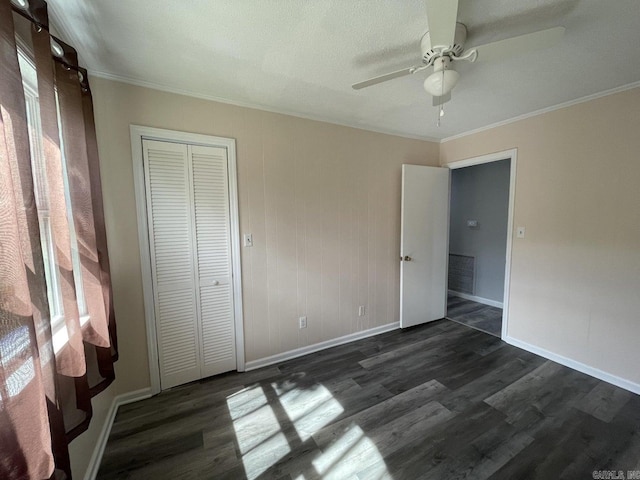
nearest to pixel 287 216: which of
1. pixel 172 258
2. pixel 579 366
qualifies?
pixel 172 258

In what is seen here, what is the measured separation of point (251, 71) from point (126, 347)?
7.42 ft

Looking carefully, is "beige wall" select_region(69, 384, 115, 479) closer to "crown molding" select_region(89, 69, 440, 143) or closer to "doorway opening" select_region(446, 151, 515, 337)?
"crown molding" select_region(89, 69, 440, 143)

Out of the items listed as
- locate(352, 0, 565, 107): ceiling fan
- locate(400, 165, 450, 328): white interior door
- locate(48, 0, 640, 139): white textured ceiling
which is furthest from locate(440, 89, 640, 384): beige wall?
locate(352, 0, 565, 107): ceiling fan

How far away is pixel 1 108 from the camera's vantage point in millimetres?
653

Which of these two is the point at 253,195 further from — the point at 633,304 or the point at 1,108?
the point at 633,304

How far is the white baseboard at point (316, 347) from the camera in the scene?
233 centimetres

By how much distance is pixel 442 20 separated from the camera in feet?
3.48

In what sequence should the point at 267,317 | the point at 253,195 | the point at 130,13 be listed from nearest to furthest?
1. the point at 130,13
2. the point at 253,195
3. the point at 267,317

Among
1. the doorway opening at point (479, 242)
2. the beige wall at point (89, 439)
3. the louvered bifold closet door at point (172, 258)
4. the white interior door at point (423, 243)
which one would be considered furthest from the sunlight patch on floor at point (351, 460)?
the doorway opening at point (479, 242)

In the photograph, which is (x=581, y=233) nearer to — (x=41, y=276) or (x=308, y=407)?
(x=308, y=407)

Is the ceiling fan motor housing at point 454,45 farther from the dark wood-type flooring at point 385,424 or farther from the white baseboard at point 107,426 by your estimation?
the white baseboard at point 107,426

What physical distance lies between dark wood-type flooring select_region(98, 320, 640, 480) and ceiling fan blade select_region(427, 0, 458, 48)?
2.28 meters

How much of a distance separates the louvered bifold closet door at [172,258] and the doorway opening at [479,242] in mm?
3190

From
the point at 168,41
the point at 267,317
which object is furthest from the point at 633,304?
the point at 168,41
